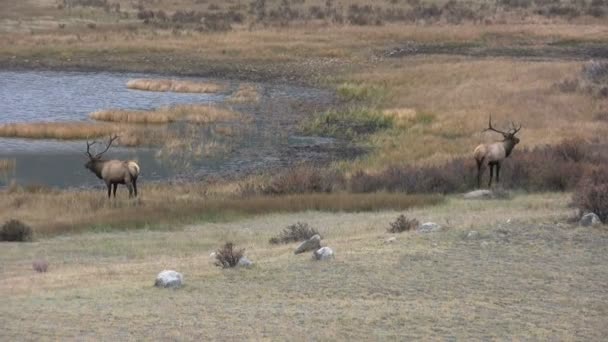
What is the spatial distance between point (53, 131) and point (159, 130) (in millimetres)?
3613

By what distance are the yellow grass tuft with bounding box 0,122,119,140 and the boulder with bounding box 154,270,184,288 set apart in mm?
24281

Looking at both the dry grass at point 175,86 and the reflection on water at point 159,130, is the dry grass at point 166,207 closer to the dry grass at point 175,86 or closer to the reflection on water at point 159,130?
the reflection on water at point 159,130

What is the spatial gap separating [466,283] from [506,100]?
27348 mm


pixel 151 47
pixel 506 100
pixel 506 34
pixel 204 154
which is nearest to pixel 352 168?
pixel 204 154

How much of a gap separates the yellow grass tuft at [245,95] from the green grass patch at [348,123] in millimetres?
5013

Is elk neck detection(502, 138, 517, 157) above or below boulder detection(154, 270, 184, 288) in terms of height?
below

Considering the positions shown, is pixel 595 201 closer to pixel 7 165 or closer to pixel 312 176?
pixel 312 176

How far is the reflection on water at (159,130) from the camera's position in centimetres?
2970

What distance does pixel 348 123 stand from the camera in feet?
122

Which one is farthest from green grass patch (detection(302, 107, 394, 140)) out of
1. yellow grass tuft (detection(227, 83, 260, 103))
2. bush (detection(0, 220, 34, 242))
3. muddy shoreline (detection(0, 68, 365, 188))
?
bush (detection(0, 220, 34, 242))

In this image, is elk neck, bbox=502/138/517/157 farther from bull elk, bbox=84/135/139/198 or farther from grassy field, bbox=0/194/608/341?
bull elk, bbox=84/135/139/198

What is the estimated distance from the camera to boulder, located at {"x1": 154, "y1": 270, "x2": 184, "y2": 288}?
10.5 meters

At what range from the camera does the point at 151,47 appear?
5606cm

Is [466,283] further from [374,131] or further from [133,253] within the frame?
[374,131]
